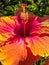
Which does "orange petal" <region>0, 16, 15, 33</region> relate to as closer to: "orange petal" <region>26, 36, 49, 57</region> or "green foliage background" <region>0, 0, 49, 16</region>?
"orange petal" <region>26, 36, 49, 57</region>

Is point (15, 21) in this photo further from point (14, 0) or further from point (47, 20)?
point (14, 0)

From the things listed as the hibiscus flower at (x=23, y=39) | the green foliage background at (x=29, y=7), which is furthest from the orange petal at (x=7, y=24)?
the green foliage background at (x=29, y=7)

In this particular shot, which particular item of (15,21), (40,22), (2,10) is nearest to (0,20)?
(15,21)

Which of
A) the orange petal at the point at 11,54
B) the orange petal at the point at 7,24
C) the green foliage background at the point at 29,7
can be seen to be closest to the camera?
the orange petal at the point at 11,54

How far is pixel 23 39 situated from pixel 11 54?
120mm

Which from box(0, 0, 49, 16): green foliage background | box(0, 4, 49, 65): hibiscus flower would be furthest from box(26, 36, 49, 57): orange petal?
box(0, 0, 49, 16): green foliage background

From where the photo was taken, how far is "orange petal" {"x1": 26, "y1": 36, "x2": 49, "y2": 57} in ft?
3.34

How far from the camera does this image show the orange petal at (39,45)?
3.34ft

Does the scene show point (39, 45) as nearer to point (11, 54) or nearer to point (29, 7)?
point (11, 54)

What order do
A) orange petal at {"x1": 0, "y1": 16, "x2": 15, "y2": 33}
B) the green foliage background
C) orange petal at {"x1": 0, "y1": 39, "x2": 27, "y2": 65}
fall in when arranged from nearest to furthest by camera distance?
orange petal at {"x1": 0, "y1": 39, "x2": 27, "y2": 65} → orange petal at {"x1": 0, "y1": 16, "x2": 15, "y2": 33} → the green foliage background

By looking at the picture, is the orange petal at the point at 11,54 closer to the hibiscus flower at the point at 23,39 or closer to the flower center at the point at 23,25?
the hibiscus flower at the point at 23,39

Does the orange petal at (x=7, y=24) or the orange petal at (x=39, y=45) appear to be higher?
the orange petal at (x=7, y=24)

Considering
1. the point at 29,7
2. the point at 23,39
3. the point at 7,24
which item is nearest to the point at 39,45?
the point at 23,39

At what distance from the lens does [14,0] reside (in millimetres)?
2857
